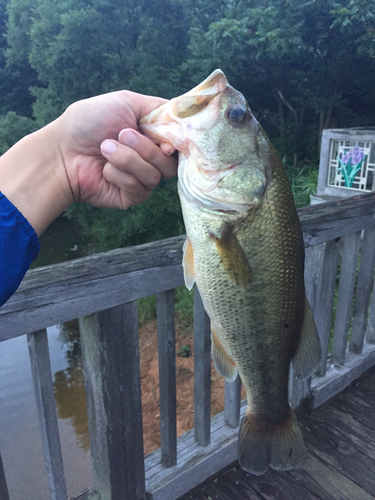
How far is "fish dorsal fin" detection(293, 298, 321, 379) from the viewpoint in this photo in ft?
4.30

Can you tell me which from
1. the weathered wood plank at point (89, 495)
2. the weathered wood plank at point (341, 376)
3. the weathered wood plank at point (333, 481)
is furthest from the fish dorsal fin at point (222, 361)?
the weathered wood plank at point (341, 376)

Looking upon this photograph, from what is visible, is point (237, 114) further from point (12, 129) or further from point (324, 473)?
point (12, 129)

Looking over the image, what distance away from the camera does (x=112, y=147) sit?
3.83ft

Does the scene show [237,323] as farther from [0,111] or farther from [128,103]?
[0,111]

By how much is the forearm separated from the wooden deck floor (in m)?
1.62

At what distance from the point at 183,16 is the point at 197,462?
16.0 metres

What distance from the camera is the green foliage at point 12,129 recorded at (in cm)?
1341

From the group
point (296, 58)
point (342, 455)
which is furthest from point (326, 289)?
point (296, 58)

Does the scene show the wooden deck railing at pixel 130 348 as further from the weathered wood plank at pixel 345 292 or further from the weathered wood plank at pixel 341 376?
the weathered wood plank at pixel 341 376

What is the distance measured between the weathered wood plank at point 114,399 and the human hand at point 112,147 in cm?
47

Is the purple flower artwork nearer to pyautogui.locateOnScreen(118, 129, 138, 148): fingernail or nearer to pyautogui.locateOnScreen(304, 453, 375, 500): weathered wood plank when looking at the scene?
pyautogui.locateOnScreen(304, 453, 375, 500): weathered wood plank

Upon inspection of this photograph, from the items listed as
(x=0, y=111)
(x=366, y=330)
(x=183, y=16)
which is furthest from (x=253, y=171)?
(x=0, y=111)

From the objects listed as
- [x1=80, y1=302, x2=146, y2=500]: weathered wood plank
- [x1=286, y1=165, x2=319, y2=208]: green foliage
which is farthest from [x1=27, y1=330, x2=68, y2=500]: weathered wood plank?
[x1=286, y1=165, x2=319, y2=208]: green foliage

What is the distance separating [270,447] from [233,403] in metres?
0.75
